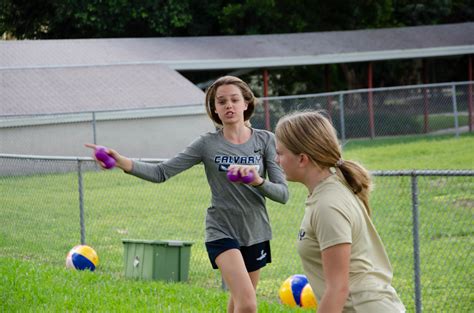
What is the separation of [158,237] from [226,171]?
18.1 ft

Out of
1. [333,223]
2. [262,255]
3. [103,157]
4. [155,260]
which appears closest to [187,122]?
[155,260]

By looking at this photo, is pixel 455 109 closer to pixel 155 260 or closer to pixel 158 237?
pixel 158 237

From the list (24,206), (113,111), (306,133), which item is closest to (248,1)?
(113,111)

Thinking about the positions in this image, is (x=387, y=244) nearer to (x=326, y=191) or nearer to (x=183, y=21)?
(x=326, y=191)

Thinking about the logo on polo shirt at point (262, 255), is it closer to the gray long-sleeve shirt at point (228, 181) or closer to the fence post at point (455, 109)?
the gray long-sleeve shirt at point (228, 181)

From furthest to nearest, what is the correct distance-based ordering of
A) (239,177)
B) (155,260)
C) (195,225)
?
(195,225)
(155,260)
(239,177)

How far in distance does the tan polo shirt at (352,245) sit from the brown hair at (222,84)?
2132mm

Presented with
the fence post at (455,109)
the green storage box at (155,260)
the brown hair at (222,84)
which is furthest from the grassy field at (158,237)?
the fence post at (455,109)

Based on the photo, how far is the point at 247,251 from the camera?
5.88m

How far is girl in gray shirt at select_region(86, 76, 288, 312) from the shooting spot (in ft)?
18.8

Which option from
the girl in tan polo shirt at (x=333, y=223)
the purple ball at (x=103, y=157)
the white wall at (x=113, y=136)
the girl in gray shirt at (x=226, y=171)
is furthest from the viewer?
the white wall at (x=113, y=136)

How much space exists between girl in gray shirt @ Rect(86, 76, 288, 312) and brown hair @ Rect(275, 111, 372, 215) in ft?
6.15

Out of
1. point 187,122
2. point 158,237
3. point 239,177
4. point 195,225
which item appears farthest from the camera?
point 187,122

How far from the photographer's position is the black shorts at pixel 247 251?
227 inches
